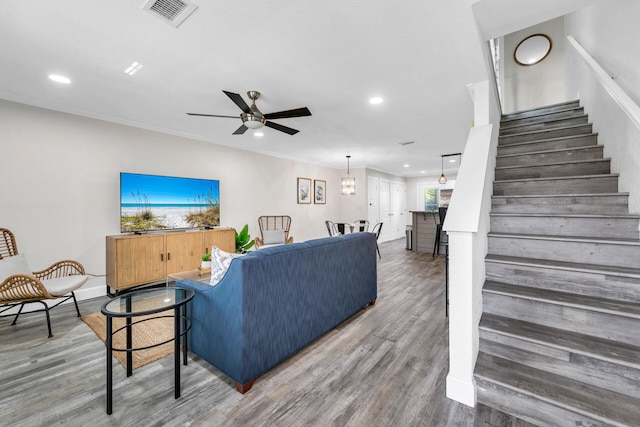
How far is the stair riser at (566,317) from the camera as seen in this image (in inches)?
58.7

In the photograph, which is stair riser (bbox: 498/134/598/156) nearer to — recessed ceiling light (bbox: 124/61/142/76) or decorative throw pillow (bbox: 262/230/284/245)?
recessed ceiling light (bbox: 124/61/142/76)

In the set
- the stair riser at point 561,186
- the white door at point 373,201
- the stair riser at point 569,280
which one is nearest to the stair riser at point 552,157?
the stair riser at point 561,186

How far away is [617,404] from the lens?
4.30 feet

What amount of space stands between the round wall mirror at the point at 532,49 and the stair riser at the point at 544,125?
2640 mm

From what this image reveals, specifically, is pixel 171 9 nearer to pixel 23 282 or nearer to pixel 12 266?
pixel 23 282

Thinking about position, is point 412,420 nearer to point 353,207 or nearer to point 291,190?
point 291,190

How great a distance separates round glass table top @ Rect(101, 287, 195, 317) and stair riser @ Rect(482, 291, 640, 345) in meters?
2.13

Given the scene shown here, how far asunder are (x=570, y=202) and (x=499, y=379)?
1651 mm

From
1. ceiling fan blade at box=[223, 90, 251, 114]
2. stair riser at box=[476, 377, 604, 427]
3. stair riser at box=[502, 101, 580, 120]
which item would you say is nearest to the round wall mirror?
stair riser at box=[502, 101, 580, 120]

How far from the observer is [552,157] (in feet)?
9.04

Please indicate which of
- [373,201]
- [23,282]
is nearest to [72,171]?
[23,282]

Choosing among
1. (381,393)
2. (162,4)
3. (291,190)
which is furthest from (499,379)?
(291,190)

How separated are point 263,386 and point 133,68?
290 cm

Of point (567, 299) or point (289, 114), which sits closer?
point (567, 299)
